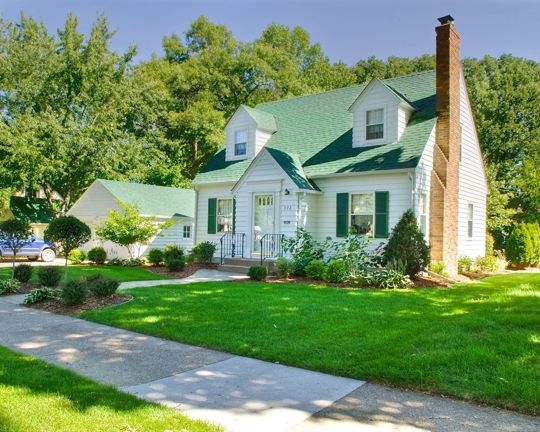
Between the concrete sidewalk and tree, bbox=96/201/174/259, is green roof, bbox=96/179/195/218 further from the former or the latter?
the concrete sidewalk

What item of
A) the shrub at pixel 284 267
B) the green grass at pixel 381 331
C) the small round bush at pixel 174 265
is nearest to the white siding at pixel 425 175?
the shrub at pixel 284 267

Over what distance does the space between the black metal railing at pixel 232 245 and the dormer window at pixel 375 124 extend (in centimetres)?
610

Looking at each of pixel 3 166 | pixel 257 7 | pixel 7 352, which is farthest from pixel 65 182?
pixel 7 352

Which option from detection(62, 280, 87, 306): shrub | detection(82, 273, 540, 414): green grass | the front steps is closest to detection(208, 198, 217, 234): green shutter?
the front steps

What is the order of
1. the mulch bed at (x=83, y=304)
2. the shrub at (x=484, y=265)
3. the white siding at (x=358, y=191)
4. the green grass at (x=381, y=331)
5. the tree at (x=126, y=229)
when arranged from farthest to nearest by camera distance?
the tree at (x=126, y=229) < the shrub at (x=484, y=265) < the white siding at (x=358, y=191) < the mulch bed at (x=83, y=304) < the green grass at (x=381, y=331)

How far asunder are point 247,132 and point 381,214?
24.9 feet

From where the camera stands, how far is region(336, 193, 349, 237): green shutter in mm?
15533

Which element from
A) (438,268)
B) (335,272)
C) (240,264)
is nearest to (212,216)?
(240,264)

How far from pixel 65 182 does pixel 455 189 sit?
25139 millimetres

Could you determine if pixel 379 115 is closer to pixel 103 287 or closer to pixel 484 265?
pixel 484 265

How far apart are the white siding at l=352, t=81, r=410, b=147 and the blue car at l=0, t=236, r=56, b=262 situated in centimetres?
1599

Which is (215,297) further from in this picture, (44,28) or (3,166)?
(44,28)

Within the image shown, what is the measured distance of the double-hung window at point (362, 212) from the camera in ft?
50.1

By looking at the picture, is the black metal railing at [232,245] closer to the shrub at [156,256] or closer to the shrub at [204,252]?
the shrub at [204,252]
